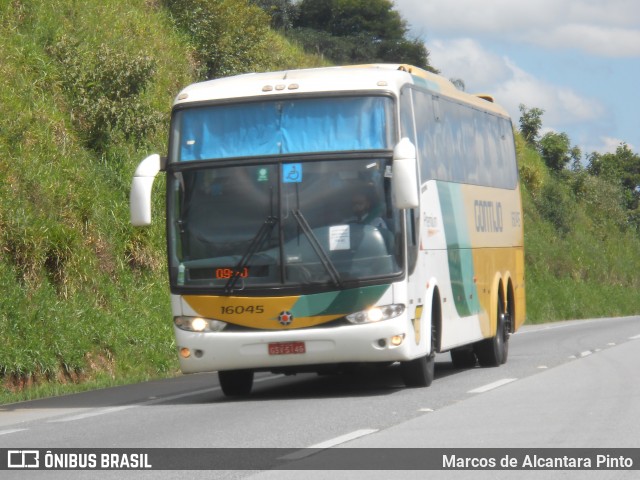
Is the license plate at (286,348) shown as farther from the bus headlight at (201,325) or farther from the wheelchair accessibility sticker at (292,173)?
the wheelchair accessibility sticker at (292,173)

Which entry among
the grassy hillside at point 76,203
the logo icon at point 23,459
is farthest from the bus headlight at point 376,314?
the grassy hillside at point 76,203

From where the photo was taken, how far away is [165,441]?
10859 mm

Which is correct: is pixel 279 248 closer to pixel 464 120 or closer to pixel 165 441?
pixel 165 441

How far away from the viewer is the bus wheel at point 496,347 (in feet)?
63.6

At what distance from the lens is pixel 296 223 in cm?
1413

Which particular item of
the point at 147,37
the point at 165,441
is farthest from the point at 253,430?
the point at 147,37

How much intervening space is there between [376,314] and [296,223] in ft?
4.24

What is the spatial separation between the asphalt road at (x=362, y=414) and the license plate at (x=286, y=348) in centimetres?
55

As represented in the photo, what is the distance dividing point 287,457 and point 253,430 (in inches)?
72.3

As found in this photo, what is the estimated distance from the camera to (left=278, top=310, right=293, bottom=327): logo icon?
14.0 metres

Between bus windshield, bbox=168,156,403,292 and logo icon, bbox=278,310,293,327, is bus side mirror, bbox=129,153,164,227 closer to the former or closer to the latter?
bus windshield, bbox=168,156,403,292

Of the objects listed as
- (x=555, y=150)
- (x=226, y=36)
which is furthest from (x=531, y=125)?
(x=226, y=36)

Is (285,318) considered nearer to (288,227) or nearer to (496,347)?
(288,227)

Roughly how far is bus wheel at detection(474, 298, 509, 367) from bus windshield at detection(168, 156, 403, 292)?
564 cm
